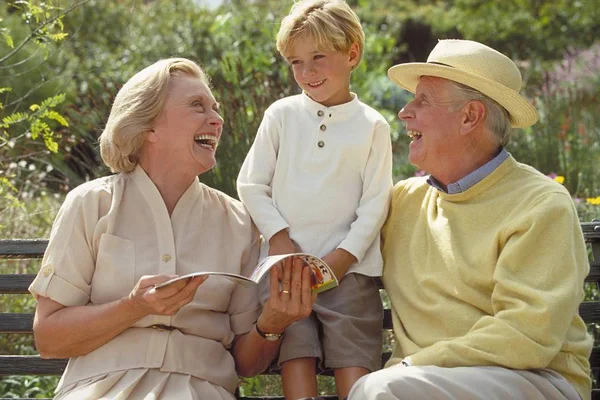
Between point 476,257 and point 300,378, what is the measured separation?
78cm

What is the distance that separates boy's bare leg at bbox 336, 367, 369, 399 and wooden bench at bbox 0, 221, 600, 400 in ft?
1.29

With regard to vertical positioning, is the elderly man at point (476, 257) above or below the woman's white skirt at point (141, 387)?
above

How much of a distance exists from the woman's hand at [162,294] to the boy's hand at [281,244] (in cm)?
45

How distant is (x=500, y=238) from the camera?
3.47 m

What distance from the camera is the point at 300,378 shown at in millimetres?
3682

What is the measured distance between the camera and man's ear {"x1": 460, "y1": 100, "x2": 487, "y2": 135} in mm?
3664

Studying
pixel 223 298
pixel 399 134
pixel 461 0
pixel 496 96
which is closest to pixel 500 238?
pixel 496 96

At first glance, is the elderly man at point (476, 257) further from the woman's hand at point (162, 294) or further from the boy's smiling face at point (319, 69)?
the woman's hand at point (162, 294)

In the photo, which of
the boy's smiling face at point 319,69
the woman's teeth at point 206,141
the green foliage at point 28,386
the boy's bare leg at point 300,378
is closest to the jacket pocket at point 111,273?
the woman's teeth at point 206,141

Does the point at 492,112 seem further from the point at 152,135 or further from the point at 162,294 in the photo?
the point at 162,294

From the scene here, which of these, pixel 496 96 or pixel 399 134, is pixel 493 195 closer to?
pixel 496 96

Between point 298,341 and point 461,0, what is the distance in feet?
52.9

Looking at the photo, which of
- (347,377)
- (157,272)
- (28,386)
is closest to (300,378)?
(347,377)

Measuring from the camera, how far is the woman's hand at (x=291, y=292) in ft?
11.5
